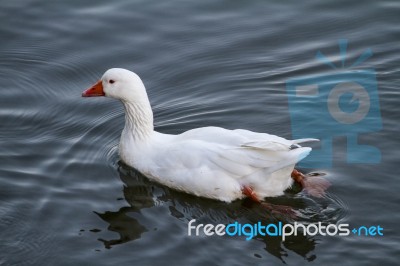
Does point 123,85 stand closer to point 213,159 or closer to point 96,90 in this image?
point 96,90

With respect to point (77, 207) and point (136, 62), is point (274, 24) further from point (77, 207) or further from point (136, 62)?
point (77, 207)

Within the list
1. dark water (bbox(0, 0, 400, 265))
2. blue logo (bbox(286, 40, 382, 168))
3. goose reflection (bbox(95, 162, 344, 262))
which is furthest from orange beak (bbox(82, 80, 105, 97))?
blue logo (bbox(286, 40, 382, 168))

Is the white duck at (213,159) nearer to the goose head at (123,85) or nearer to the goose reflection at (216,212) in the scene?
the goose head at (123,85)

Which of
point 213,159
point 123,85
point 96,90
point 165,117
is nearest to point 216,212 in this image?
point 213,159

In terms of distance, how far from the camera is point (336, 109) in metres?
11.6

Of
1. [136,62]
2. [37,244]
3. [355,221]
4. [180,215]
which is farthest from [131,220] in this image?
[136,62]

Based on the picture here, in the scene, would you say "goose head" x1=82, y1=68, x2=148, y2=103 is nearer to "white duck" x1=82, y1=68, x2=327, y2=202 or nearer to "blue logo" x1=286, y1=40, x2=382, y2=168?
"white duck" x1=82, y1=68, x2=327, y2=202

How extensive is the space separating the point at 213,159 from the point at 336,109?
2.75 metres

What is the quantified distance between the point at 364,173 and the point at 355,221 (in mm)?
1072

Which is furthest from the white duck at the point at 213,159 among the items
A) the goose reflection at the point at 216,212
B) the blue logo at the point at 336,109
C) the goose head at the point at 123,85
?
the blue logo at the point at 336,109

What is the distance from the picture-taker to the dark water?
29.2 feet

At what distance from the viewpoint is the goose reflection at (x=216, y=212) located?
896 centimetres

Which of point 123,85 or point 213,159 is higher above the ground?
point 123,85

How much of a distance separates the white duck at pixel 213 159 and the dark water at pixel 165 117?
0.19 metres
